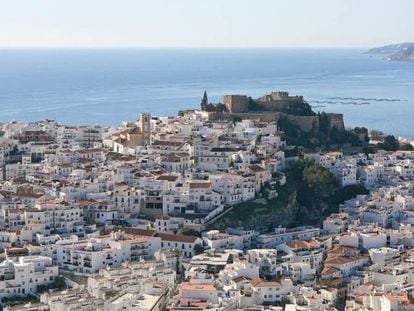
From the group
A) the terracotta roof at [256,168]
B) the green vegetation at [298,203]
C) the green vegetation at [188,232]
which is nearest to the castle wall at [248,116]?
the green vegetation at [298,203]

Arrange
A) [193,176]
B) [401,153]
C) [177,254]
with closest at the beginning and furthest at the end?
[177,254] < [193,176] < [401,153]

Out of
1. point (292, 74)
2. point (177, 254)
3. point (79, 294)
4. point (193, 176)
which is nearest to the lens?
point (79, 294)

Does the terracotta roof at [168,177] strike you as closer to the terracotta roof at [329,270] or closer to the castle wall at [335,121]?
the terracotta roof at [329,270]

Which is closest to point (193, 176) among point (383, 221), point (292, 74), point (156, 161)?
point (156, 161)

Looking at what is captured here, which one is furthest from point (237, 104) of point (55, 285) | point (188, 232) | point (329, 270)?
point (55, 285)

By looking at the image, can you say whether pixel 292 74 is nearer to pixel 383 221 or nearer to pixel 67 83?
pixel 67 83

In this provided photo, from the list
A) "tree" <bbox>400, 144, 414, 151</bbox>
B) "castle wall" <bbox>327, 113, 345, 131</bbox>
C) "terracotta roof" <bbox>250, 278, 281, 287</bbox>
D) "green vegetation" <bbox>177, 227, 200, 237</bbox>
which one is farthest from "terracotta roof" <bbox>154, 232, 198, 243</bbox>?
"tree" <bbox>400, 144, 414, 151</bbox>
